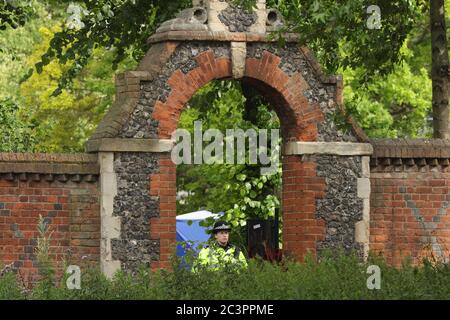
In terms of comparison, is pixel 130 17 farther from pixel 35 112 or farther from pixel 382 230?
pixel 35 112

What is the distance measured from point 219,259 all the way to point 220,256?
360mm

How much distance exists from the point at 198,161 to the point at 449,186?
356 centimetres

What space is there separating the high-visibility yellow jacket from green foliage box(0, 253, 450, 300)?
1.41 feet

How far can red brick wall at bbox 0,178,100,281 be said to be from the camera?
19562mm

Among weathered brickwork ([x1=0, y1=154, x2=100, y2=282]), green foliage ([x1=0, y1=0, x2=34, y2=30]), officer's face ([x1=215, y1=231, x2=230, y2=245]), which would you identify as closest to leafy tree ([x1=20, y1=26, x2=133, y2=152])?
green foliage ([x1=0, y1=0, x2=34, y2=30])

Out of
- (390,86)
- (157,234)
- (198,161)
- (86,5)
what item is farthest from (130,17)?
(390,86)

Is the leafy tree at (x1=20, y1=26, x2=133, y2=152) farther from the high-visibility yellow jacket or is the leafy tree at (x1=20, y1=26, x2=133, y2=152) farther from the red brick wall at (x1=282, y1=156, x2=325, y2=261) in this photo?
the high-visibility yellow jacket

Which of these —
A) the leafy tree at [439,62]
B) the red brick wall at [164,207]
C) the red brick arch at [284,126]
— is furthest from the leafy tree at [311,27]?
the red brick wall at [164,207]

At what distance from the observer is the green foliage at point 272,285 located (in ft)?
45.3

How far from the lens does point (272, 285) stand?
14.2 meters

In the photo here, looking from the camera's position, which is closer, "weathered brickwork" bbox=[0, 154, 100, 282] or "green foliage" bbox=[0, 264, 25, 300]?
"green foliage" bbox=[0, 264, 25, 300]

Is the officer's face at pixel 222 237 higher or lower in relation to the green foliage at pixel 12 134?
lower

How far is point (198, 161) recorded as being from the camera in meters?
21.8

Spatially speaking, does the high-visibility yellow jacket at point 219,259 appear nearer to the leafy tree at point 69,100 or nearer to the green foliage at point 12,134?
the green foliage at point 12,134
